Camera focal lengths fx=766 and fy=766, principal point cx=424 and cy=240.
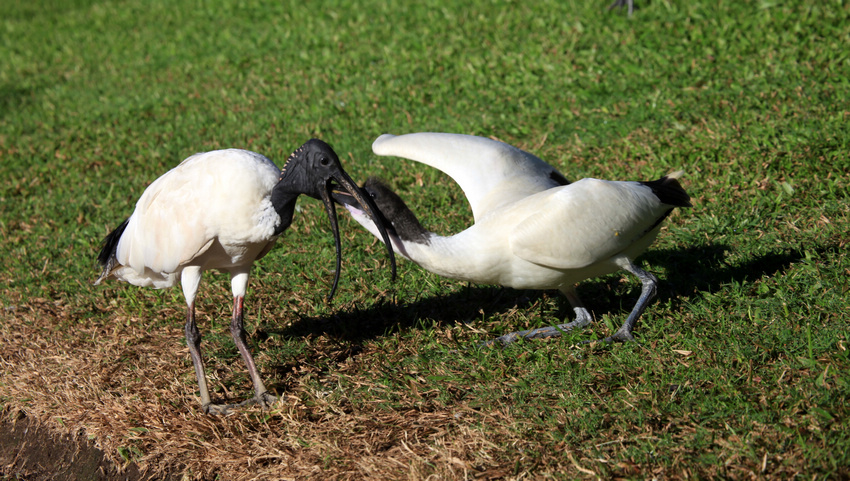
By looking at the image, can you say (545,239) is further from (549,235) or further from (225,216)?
(225,216)

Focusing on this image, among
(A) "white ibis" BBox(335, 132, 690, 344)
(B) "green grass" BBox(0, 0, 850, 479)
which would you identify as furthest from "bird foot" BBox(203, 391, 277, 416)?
(A) "white ibis" BBox(335, 132, 690, 344)

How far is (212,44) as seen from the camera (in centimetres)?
852

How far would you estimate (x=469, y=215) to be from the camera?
4.91 m

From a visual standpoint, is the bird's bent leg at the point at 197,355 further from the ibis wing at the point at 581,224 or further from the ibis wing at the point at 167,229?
the ibis wing at the point at 581,224

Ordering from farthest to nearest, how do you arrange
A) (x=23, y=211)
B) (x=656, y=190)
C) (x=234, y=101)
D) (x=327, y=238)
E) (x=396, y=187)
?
(x=234, y=101) < (x=23, y=211) < (x=396, y=187) < (x=327, y=238) < (x=656, y=190)

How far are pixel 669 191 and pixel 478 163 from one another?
3.10ft

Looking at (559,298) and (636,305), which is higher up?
(636,305)

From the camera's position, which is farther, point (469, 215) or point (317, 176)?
point (469, 215)

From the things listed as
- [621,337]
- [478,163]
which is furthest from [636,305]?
[478,163]

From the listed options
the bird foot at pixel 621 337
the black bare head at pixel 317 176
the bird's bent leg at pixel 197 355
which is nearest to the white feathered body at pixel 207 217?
the black bare head at pixel 317 176

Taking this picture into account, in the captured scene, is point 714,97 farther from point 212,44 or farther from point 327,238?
Result: point 212,44

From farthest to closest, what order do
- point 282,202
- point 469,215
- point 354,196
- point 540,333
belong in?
point 469,215 < point 540,333 < point 282,202 < point 354,196

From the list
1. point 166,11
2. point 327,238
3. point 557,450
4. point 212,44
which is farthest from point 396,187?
point 166,11

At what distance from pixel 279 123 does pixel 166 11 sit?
4.39 meters
